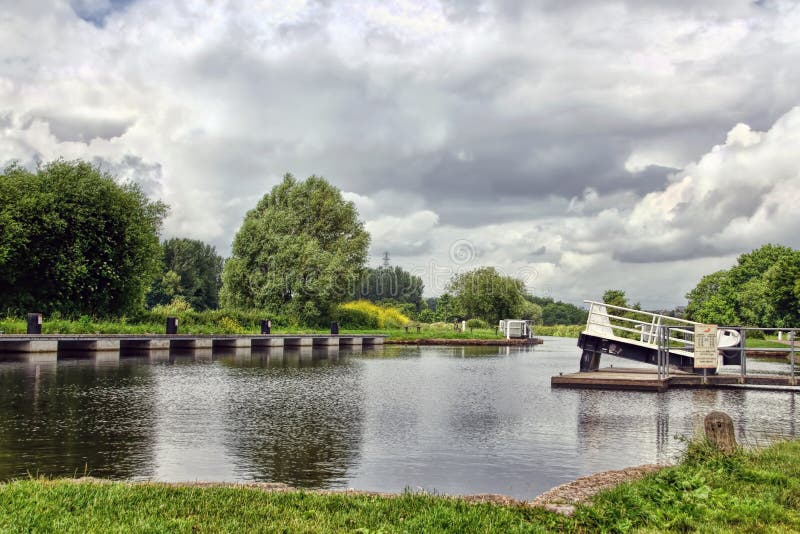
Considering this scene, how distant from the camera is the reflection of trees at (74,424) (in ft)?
30.6

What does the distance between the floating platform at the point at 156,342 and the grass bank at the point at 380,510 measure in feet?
87.7

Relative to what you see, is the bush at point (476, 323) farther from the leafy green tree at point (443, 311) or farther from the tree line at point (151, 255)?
the leafy green tree at point (443, 311)

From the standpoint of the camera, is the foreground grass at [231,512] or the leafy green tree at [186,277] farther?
the leafy green tree at [186,277]

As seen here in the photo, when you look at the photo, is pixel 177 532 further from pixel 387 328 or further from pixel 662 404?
pixel 387 328

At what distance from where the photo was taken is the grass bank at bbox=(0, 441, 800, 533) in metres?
5.68

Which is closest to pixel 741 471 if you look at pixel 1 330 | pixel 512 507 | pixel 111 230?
pixel 512 507

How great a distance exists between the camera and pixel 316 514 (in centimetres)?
600

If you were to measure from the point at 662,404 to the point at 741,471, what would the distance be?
1043cm

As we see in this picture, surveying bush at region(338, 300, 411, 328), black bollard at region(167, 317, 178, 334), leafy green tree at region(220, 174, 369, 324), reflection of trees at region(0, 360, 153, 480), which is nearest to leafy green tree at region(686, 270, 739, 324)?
bush at region(338, 300, 411, 328)

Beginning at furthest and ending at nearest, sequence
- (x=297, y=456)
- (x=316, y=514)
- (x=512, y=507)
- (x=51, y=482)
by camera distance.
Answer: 1. (x=297, y=456)
2. (x=51, y=482)
3. (x=512, y=507)
4. (x=316, y=514)

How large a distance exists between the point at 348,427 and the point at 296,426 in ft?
3.54

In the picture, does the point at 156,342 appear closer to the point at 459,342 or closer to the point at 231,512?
the point at 459,342

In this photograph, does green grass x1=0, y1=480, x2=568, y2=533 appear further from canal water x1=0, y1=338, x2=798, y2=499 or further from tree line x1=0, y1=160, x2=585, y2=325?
tree line x1=0, y1=160, x2=585, y2=325

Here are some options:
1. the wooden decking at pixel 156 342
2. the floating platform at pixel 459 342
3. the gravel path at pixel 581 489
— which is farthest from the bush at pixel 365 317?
the gravel path at pixel 581 489
